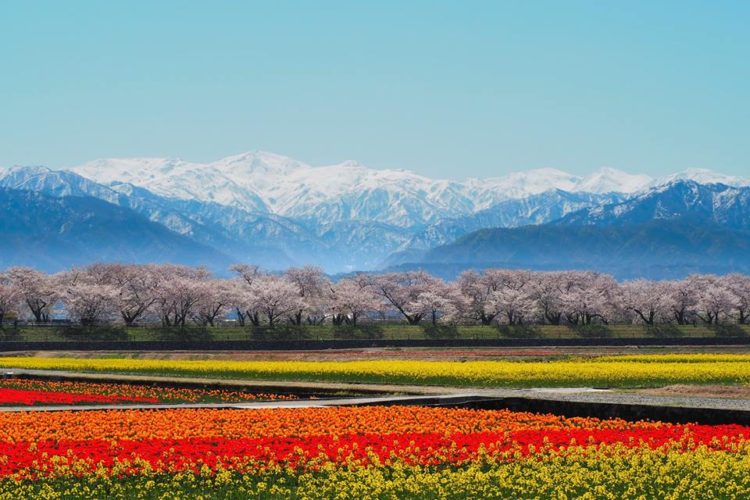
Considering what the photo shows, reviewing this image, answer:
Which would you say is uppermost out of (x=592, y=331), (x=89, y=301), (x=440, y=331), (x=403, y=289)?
(x=403, y=289)

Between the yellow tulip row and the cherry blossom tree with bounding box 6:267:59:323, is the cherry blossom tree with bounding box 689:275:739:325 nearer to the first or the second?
the cherry blossom tree with bounding box 6:267:59:323

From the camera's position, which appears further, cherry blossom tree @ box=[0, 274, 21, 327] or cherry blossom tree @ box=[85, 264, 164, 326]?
cherry blossom tree @ box=[85, 264, 164, 326]

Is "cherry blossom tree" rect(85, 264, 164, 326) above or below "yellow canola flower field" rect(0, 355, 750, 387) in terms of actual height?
above

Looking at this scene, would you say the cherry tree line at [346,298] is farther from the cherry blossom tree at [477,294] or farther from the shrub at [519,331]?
the shrub at [519,331]

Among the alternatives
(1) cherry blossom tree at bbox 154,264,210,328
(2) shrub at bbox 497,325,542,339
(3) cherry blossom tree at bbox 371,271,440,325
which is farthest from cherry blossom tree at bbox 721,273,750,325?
(1) cherry blossom tree at bbox 154,264,210,328

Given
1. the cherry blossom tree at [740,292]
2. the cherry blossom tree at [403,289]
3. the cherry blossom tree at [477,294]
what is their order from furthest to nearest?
the cherry blossom tree at [403,289] < the cherry blossom tree at [740,292] < the cherry blossom tree at [477,294]

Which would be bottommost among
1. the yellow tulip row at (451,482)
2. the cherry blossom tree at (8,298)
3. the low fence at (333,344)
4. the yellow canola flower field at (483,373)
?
the yellow tulip row at (451,482)

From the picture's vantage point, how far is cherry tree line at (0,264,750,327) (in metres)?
132

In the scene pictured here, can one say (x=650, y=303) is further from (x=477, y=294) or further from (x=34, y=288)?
(x=34, y=288)

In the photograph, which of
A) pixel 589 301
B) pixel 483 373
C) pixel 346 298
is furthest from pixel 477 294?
pixel 483 373

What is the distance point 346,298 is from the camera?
465 feet

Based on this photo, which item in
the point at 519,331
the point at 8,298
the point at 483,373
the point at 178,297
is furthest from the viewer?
the point at 8,298

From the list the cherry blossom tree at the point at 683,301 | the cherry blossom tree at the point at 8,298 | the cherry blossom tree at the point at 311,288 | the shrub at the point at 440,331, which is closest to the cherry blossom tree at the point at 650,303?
the cherry blossom tree at the point at 683,301

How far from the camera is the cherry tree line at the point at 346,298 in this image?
132500 millimetres
